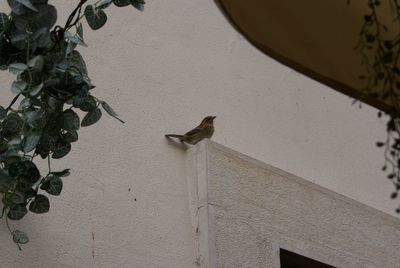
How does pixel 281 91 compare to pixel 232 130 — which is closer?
pixel 232 130

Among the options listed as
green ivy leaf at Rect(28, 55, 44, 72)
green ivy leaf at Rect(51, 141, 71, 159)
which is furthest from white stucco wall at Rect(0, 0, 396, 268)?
green ivy leaf at Rect(28, 55, 44, 72)

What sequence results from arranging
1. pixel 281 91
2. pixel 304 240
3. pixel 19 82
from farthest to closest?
pixel 281 91
pixel 304 240
pixel 19 82

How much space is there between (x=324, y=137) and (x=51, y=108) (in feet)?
8.41

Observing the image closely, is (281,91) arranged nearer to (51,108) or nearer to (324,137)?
(324,137)

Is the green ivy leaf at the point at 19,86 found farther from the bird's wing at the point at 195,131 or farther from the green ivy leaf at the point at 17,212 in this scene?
the bird's wing at the point at 195,131

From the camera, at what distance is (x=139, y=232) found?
15.1ft

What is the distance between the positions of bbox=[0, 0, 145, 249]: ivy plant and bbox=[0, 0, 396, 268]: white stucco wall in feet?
1.62

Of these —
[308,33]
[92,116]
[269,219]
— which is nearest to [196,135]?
[269,219]

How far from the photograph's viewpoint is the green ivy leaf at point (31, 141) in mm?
3641

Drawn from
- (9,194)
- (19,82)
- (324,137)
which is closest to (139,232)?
(9,194)

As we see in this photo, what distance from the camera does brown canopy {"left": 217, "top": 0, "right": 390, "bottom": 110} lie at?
532 centimetres

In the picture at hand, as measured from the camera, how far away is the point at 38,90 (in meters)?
3.50

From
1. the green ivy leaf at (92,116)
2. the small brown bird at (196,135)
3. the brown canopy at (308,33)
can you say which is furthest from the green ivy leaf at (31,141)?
the brown canopy at (308,33)

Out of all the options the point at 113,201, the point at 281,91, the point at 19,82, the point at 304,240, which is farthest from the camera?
the point at 281,91
